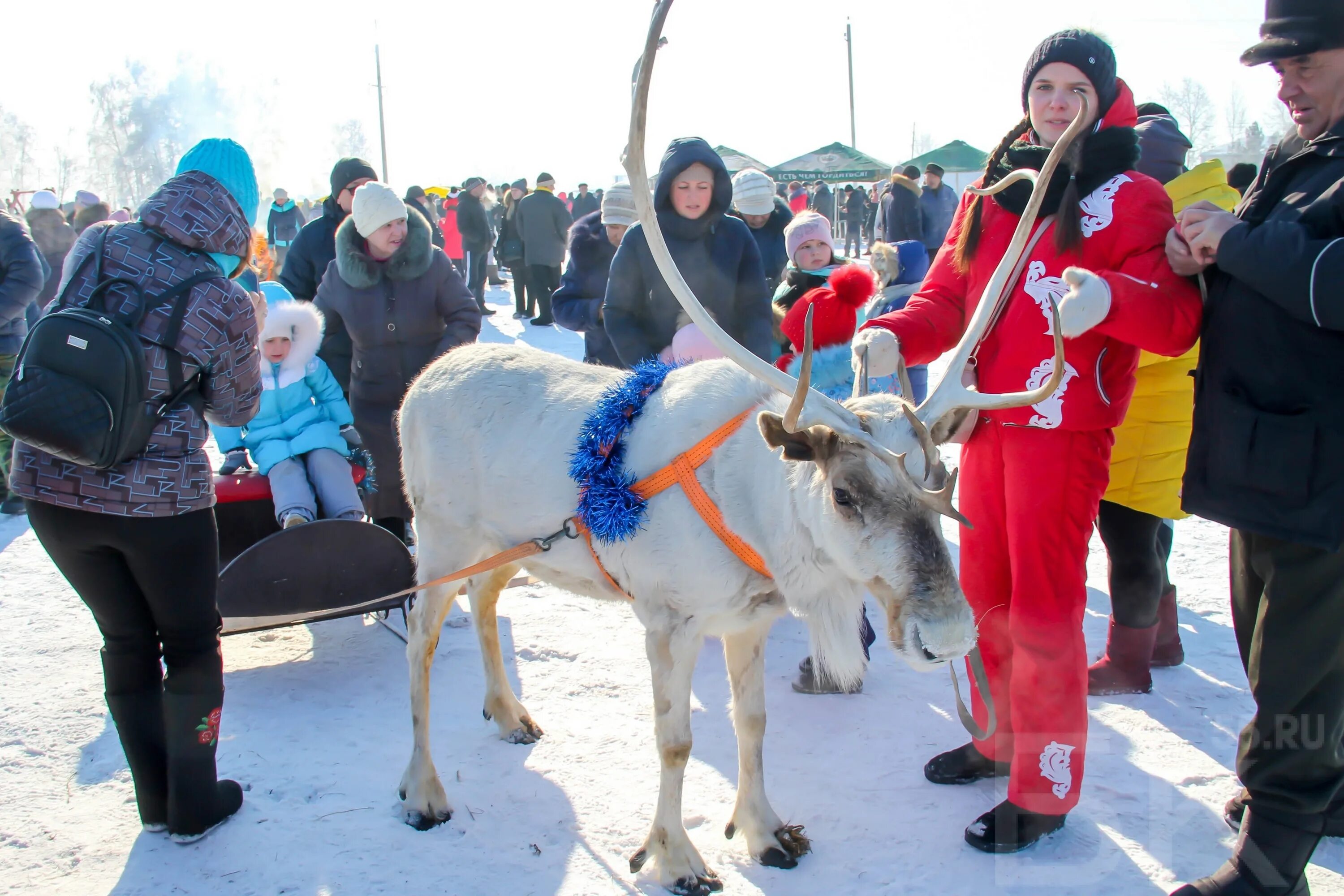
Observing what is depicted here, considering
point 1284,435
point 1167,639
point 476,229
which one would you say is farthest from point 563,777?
point 476,229

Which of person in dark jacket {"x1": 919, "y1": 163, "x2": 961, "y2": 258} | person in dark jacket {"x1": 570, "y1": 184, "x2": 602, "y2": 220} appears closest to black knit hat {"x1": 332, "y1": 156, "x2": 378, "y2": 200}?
person in dark jacket {"x1": 919, "y1": 163, "x2": 961, "y2": 258}

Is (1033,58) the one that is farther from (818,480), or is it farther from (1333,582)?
(1333,582)

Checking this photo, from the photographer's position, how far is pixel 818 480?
7.68 ft

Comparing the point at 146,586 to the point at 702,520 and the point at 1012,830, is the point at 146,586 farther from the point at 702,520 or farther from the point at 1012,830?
the point at 1012,830

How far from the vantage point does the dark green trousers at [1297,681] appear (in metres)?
2.12

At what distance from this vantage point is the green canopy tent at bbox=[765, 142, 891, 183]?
25125 millimetres

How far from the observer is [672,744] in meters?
2.71

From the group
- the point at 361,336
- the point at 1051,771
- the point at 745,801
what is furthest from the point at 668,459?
the point at 361,336

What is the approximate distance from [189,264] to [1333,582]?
3.22 metres

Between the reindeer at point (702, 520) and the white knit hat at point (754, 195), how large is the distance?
117 inches

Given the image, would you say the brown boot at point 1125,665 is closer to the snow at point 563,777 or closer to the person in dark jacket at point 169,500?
the snow at point 563,777

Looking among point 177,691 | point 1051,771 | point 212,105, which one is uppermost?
point 212,105

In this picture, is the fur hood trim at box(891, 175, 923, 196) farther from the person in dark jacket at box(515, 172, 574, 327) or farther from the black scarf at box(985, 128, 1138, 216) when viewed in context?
the black scarf at box(985, 128, 1138, 216)

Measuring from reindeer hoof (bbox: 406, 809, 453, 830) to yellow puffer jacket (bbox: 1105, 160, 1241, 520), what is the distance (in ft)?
9.53
